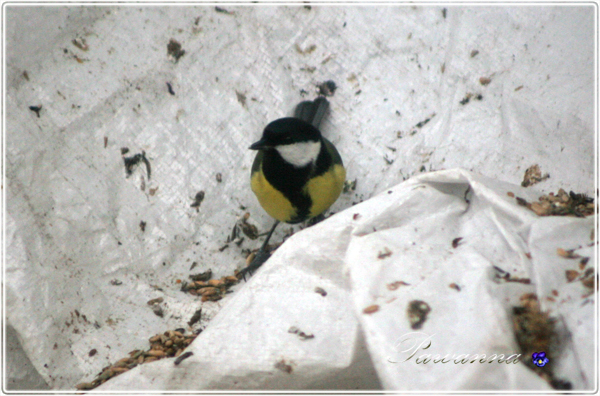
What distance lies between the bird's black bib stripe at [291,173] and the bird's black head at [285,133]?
57 millimetres

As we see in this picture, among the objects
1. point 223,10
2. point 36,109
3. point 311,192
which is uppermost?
point 223,10

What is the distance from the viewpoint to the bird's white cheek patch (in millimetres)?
1735

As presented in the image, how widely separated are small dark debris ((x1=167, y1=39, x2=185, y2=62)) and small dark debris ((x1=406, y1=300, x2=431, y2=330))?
1.42 meters

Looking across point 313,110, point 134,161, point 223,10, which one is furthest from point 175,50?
point 313,110

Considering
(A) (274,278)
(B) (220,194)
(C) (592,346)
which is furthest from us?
(B) (220,194)

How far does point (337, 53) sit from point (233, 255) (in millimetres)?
889

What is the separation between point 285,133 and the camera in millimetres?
1677

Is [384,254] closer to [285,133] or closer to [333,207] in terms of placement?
[285,133]

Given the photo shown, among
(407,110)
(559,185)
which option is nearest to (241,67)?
(407,110)

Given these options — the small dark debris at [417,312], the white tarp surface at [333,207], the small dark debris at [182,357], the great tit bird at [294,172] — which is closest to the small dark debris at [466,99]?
the white tarp surface at [333,207]

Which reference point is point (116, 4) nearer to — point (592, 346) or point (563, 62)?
point (563, 62)

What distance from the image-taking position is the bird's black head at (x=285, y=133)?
5.47ft

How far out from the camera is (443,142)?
5.63 feet

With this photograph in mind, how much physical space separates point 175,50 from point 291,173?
27.7 inches
